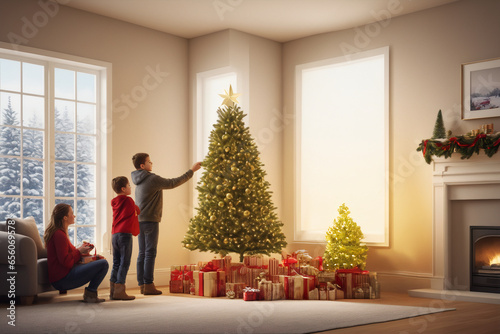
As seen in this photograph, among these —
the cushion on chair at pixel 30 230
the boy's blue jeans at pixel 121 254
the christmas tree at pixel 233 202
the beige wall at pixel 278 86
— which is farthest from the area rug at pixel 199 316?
the beige wall at pixel 278 86

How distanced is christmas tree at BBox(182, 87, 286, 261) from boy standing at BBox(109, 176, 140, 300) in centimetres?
107

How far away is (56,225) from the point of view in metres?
5.57

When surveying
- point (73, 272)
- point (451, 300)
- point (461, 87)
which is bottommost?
point (451, 300)

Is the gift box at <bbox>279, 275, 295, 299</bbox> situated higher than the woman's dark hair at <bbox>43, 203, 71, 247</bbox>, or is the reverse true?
the woman's dark hair at <bbox>43, 203, 71, 247</bbox>

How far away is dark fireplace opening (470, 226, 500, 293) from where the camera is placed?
6.43 m

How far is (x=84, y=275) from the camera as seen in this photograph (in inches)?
218

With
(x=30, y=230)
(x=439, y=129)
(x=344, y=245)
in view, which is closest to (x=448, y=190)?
(x=439, y=129)

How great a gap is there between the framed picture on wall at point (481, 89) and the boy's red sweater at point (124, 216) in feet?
11.9

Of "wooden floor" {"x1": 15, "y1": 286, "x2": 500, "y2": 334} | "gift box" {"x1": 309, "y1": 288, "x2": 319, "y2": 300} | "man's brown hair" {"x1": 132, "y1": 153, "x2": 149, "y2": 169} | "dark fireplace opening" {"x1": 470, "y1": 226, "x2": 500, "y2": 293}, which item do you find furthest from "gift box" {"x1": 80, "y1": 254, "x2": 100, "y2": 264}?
"dark fireplace opening" {"x1": 470, "y1": 226, "x2": 500, "y2": 293}

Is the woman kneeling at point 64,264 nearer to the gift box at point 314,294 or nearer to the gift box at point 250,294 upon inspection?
the gift box at point 250,294

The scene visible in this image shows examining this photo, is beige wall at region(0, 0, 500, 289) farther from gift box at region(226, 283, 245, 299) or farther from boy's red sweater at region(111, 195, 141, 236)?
gift box at region(226, 283, 245, 299)

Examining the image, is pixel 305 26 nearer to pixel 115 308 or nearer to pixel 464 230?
pixel 464 230

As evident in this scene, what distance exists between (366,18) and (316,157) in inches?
73.7

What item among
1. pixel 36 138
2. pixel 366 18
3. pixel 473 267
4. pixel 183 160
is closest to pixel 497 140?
pixel 473 267
